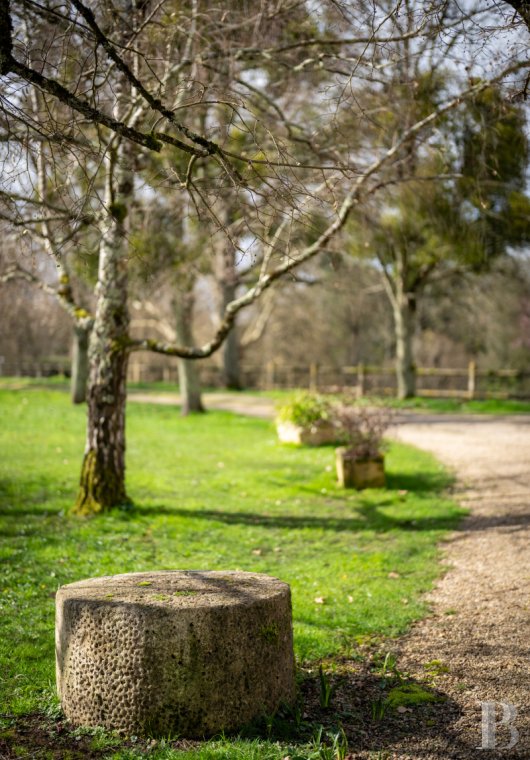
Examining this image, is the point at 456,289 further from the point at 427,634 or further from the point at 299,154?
the point at 427,634

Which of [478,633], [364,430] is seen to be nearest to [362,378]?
[364,430]

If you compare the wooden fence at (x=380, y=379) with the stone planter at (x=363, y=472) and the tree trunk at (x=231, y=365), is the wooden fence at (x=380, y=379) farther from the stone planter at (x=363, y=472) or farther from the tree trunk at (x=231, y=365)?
the stone planter at (x=363, y=472)

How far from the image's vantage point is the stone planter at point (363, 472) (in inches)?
438

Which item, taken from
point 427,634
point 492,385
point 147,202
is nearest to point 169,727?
point 427,634

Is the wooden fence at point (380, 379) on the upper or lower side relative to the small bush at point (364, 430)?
upper

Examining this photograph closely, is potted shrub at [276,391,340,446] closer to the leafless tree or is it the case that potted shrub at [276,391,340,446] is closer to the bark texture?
the leafless tree

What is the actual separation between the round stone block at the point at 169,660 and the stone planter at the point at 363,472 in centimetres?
704

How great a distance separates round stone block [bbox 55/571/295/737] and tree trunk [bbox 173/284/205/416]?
15870mm

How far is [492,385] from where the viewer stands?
28.0 m

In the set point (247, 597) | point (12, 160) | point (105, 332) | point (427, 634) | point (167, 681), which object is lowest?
point (427, 634)

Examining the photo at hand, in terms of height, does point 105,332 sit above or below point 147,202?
below

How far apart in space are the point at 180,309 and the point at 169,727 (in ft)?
54.3

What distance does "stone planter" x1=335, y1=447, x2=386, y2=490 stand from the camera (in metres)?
11.1

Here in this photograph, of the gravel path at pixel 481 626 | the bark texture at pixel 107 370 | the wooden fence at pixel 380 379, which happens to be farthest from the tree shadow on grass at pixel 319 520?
the wooden fence at pixel 380 379
